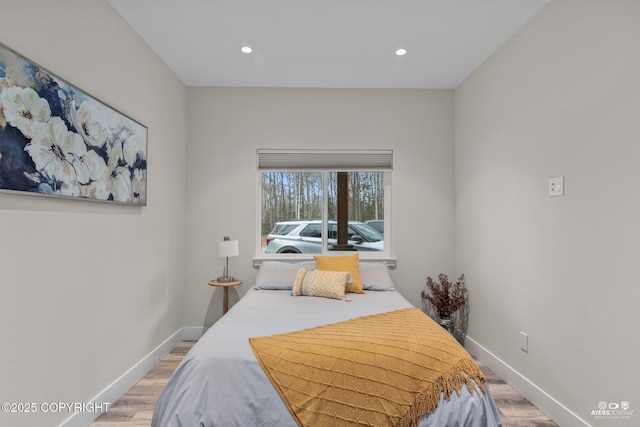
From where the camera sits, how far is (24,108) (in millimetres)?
1486

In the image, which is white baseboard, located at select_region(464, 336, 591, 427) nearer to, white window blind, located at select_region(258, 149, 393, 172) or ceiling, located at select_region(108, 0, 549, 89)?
white window blind, located at select_region(258, 149, 393, 172)

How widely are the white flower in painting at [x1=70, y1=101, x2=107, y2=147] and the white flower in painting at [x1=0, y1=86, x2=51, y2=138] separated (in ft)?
0.59

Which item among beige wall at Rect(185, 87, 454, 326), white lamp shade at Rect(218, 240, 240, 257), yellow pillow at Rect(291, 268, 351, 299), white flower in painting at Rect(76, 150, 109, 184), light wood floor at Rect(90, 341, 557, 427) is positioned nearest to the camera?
white flower in painting at Rect(76, 150, 109, 184)

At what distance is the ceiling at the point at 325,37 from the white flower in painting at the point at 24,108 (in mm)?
997

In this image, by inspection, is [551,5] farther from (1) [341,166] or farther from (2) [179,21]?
(2) [179,21]

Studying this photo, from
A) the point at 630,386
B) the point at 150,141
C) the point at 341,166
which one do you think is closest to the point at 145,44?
the point at 150,141

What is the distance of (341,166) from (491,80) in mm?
1573

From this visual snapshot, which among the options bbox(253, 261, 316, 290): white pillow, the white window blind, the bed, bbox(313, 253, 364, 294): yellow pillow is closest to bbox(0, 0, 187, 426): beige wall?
the bed

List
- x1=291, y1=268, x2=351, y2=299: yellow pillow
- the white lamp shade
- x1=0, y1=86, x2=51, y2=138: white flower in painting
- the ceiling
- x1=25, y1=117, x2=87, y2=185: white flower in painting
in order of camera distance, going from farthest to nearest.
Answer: the white lamp shade → x1=291, y1=268, x2=351, y2=299: yellow pillow → the ceiling → x1=25, y1=117, x2=87, y2=185: white flower in painting → x1=0, y1=86, x2=51, y2=138: white flower in painting

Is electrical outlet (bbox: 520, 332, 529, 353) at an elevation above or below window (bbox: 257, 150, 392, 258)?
below

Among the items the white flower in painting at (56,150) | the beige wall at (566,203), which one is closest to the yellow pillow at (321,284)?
the beige wall at (566,203)

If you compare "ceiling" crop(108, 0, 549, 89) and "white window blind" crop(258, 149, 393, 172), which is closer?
"ceiling" crop(108, 0, 549, 89)

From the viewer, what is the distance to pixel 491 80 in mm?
2746

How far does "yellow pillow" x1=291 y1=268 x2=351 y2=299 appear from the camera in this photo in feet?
9.07
